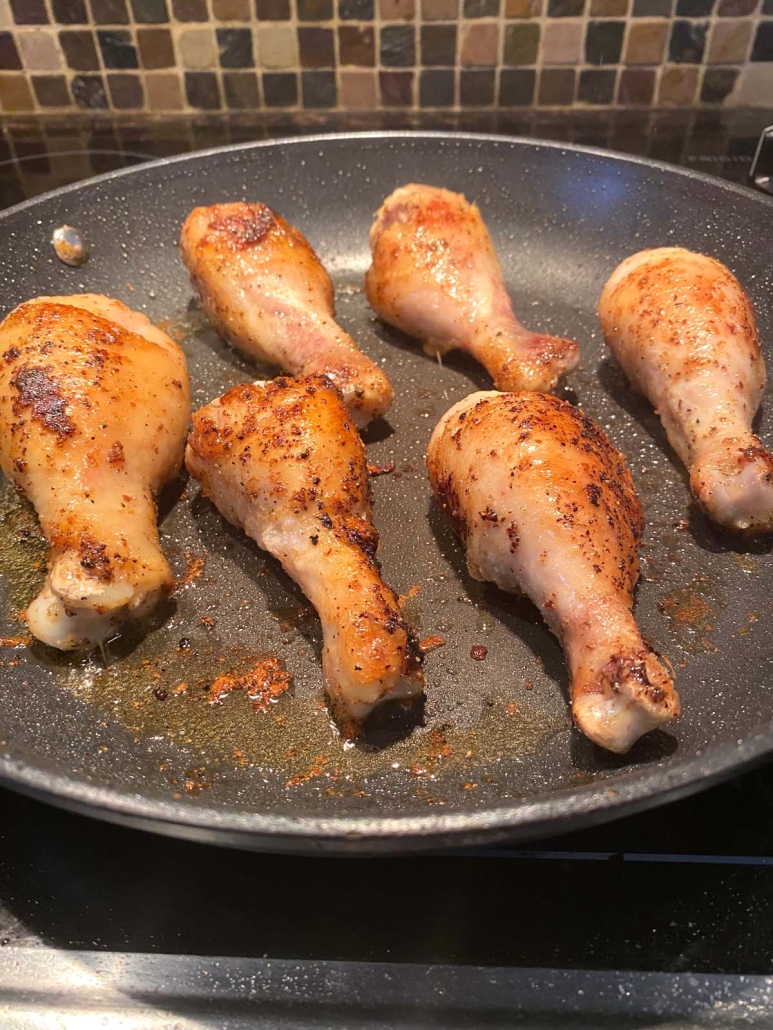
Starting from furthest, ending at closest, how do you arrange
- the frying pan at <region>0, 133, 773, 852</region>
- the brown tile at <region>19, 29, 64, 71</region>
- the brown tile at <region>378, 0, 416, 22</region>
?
the brown tile at <region>19, 29, 64, 71</region> < the brown tile at <region>378, 0, 416, 22</region> < the frying pan at <region>0, 133, 773, 852</region>

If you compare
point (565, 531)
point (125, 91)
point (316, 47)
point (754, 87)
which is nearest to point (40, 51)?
point (125, 91)

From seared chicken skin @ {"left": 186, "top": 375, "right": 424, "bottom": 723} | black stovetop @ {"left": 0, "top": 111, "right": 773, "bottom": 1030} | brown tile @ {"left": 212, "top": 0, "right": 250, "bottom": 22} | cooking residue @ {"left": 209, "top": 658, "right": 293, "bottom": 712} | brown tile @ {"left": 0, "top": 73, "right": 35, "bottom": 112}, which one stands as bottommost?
black stovetop @ {"left": 0, "top": 111, "right": 773, "bottom": 1030}

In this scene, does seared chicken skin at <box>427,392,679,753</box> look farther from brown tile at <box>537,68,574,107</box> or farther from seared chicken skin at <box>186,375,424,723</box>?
brown tile at <box>537,68,574,107</box>

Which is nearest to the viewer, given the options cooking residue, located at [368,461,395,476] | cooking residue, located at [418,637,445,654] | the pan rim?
cooking residue, located at [418,637,445,654]

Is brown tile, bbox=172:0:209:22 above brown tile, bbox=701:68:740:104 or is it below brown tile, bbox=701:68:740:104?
above

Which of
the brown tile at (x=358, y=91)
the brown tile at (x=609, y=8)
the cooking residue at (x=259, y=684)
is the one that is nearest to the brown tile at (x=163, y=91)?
the brown tile at (x=358, y=91)

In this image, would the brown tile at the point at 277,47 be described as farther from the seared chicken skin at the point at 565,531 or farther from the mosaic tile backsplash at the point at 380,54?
the seared chicken skin at the point at 565,531

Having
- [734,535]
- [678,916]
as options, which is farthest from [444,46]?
[678,916]

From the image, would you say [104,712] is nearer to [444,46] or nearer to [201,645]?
[201,645]

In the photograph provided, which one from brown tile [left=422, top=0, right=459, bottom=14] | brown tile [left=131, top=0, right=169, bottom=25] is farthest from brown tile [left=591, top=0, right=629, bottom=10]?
brown tile [left=131, top=0, right=169, bottom=25]
